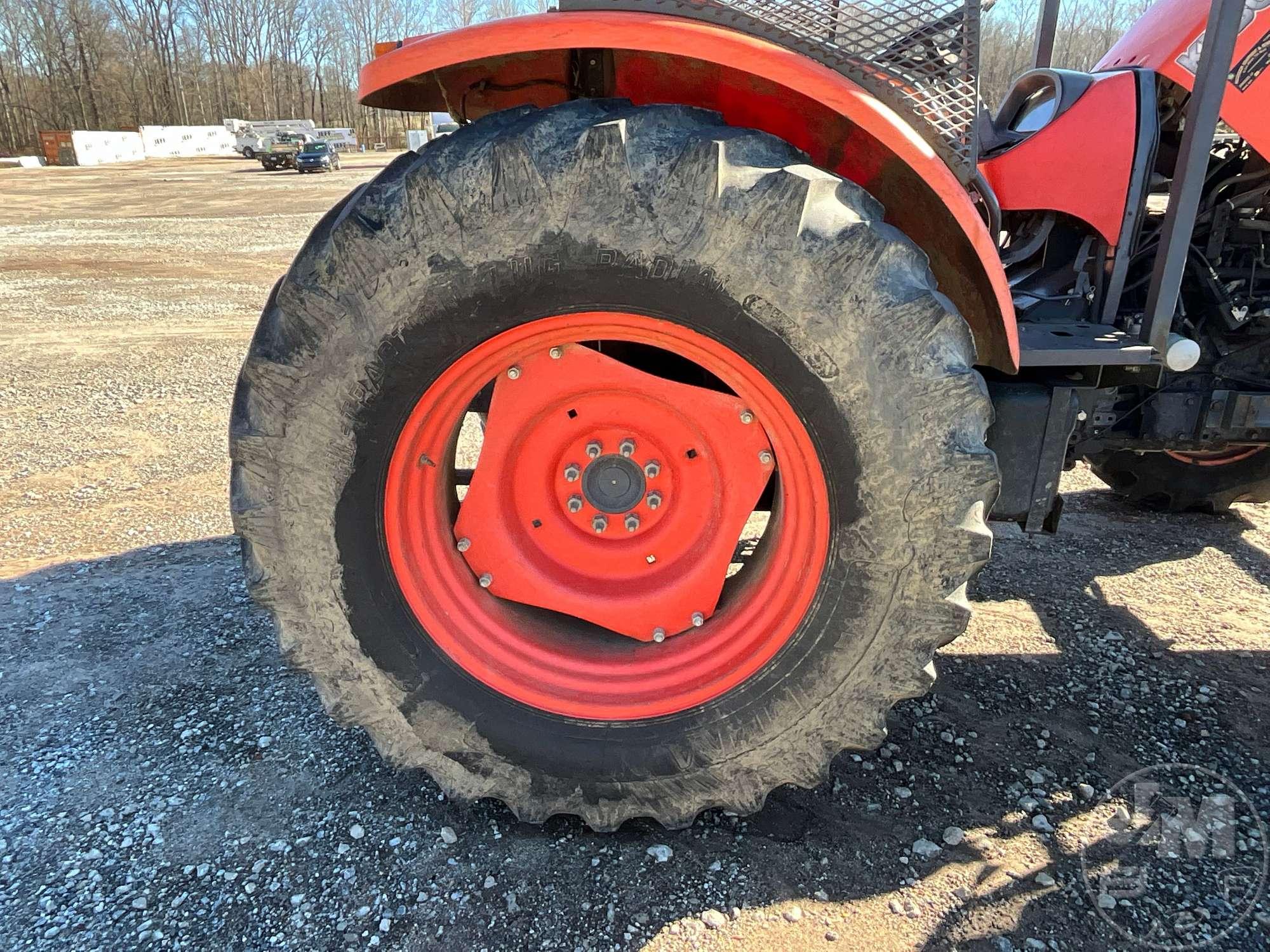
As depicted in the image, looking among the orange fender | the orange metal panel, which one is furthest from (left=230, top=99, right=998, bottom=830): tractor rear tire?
the orange metal panel

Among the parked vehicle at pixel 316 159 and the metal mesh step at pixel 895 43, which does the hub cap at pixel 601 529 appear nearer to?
the metal mesh step at pixel 895 43

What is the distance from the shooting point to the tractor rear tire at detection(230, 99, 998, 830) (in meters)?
1.50

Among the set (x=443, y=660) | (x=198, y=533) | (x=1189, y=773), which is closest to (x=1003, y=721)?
(x=1189, y=773)

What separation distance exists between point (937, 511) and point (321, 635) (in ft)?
4.33

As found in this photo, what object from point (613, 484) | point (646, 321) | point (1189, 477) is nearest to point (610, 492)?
point (613, 484)

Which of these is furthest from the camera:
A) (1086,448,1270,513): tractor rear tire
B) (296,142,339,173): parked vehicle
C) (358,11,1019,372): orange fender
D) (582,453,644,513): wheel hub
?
(296,142,339,173): parked vehicle

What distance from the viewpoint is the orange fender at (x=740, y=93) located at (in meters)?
1.50

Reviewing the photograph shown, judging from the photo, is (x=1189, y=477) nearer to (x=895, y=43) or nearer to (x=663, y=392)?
(x=895, y=43)

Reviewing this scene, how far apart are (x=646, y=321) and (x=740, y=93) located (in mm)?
542

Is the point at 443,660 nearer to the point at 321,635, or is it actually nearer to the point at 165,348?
the point at 321,635

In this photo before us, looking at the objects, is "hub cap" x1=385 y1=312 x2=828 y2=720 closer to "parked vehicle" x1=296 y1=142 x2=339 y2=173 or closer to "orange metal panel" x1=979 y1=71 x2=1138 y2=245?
"orange metal panel" x1=979 y1=71 x2=1138 y2=245

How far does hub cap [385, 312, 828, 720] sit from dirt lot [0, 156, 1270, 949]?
0.42m

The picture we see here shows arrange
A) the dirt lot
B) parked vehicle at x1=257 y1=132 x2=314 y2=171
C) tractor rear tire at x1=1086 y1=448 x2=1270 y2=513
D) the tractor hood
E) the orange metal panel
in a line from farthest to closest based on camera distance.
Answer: parked vehicle at x1=257 y1=132 x2=314 y2=171 < tractor rear tire at x1=1086 y1=448 x2=1270 y2=513 < the orange metal panel < the tractor hood < the dirt lot

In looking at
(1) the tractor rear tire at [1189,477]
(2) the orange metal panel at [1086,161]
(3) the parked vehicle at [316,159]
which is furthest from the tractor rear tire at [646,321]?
(3) the parked vehicle at [316,159]
